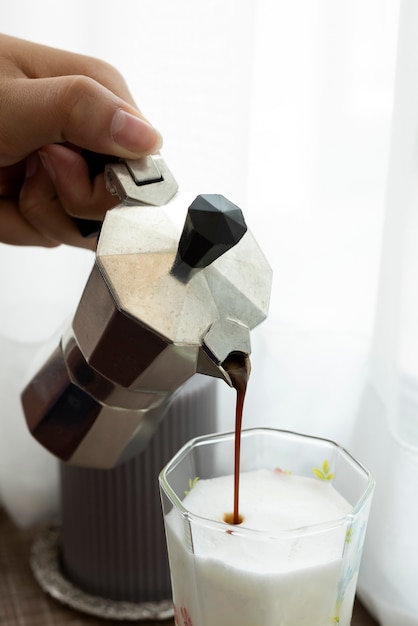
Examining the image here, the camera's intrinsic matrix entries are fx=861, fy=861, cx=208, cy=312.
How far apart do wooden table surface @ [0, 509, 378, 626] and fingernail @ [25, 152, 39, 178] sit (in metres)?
0.38

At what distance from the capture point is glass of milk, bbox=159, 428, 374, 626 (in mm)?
442

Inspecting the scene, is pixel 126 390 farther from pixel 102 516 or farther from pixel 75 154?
pixel 102 516

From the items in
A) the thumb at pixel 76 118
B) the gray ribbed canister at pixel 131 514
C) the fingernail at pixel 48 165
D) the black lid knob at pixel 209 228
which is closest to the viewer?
the black lid knob at pixel 209 228

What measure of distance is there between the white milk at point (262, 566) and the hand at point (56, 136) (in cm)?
21

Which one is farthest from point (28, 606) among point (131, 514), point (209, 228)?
point (209, 228)

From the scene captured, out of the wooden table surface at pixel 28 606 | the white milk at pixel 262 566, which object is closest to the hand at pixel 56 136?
the white milk at pixel 262 566

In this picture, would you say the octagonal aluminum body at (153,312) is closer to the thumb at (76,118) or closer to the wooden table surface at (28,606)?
the thumb at (76,118)

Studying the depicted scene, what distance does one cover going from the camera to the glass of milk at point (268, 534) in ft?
1.45

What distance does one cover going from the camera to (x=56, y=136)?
548 mm

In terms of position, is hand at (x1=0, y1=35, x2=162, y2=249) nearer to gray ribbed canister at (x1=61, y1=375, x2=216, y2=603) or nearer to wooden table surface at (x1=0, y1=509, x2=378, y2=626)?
gray ribbed canister at (x1=61, y1=375, x2=216, y2=603)

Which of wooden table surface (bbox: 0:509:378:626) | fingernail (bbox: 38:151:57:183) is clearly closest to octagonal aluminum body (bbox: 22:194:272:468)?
fingernail (bbox: 38:151:57:183)

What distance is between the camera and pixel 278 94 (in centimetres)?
70

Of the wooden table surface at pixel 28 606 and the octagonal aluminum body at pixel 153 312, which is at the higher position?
the octagonal aluminum body at pixel 153 312

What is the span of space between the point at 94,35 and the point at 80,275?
0.75ft
